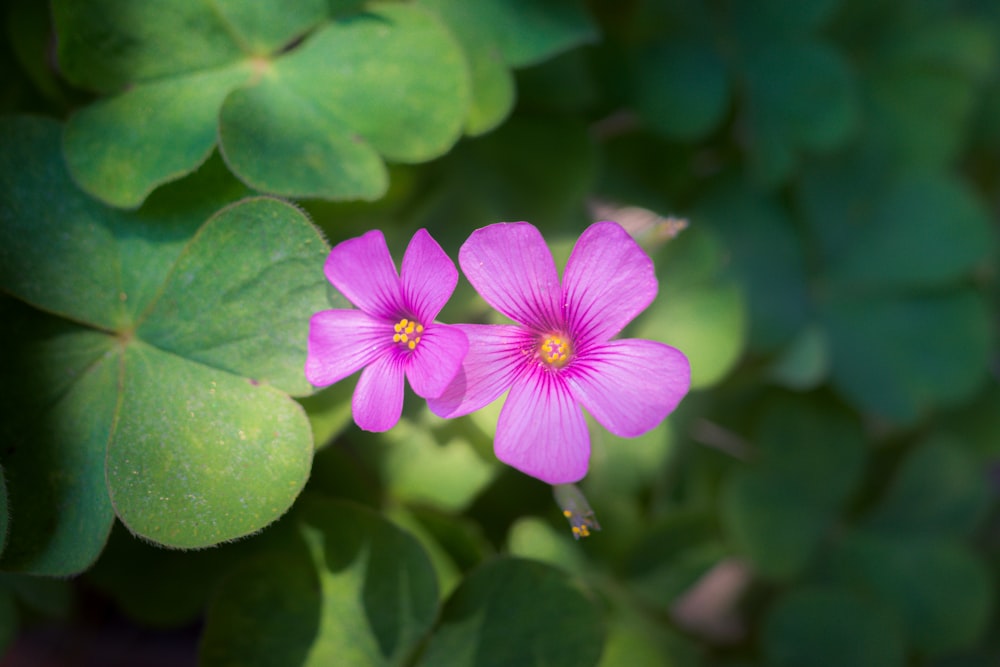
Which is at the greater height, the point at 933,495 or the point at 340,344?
the point at 340,344

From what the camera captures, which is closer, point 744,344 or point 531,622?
point 531,622

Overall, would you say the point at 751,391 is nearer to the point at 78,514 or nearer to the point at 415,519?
the point at 415,519

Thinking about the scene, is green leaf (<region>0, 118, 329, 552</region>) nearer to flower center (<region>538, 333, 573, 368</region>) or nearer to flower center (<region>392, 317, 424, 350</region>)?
flower center (<region>392, 317, 424, 350</region>)

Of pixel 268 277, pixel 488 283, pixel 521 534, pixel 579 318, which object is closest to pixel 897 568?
pixel 521 534

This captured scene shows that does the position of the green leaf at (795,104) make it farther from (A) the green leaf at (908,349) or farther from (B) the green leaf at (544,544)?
(B) the green leaf at (544,544)

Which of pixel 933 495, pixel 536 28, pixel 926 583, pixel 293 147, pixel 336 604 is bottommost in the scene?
A: pixel 926 583

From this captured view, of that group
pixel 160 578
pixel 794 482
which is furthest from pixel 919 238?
pixel 160 578

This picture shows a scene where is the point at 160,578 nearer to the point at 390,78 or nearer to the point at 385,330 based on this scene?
the point at 385,330
